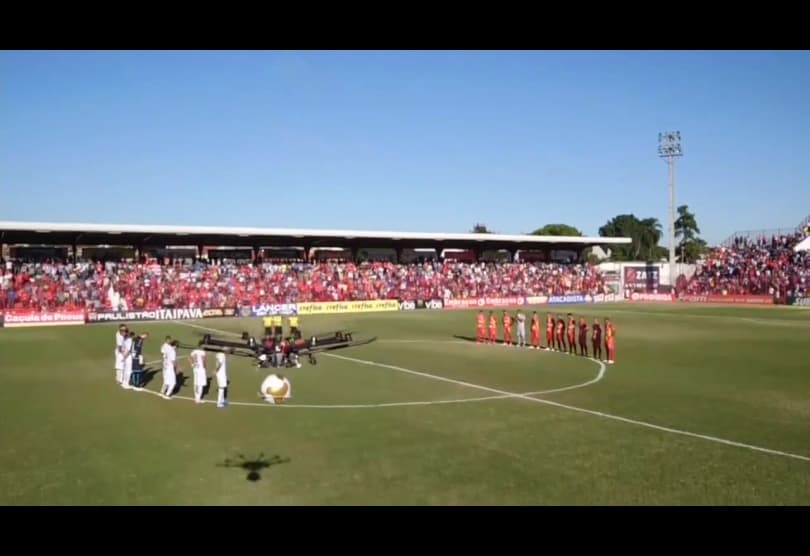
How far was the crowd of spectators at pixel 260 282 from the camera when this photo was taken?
45656 millimetres

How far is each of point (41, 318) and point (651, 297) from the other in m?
53.9

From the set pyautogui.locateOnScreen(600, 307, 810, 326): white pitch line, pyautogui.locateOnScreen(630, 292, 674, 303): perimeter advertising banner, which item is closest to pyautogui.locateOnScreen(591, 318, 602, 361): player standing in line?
pyautogui.locateOnScreen(600, 307, 810, 326): white pitch line

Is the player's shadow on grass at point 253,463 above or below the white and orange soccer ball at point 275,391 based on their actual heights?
below

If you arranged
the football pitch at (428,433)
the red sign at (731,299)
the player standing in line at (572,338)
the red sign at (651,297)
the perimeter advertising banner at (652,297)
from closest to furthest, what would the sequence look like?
the football pitch at (428,433) < the player standing in line at (572,338) < the red sign at (731,299) < the perimeter advertising banner at (652,297) < the red sign at (651,297)

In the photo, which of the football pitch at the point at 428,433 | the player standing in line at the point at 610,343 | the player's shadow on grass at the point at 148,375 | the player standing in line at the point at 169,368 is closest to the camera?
the football pitch at the point at 428,433

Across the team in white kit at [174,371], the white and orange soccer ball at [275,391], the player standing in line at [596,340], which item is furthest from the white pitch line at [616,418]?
the player standing in line at [596,340]

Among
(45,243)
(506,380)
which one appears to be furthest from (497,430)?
(45,243)

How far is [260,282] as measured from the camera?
53750 mm

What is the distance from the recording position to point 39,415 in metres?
15.5

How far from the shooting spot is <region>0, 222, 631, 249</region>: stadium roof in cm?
4828

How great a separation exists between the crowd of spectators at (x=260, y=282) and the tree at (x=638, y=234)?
56.3 m

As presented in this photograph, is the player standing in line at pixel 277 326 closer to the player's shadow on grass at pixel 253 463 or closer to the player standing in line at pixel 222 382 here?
the player standing in line at pixel 222 382

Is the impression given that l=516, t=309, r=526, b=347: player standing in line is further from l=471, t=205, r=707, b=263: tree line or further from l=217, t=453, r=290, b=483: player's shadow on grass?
l=471, t=205, r=707, b=263: tree line

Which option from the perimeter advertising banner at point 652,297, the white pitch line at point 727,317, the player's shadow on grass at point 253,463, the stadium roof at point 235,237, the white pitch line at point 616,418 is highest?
the stadium roof at point 235,237
